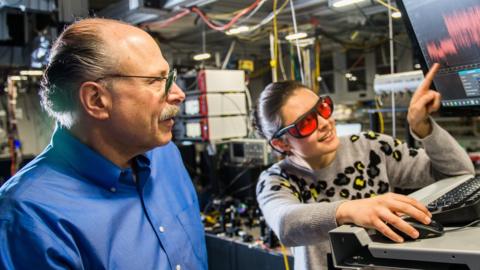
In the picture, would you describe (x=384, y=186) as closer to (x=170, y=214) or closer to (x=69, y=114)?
(x=170, y=214)

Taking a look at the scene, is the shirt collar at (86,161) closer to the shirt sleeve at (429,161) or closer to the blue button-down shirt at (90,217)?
the blue button-down shirt at (90,217)

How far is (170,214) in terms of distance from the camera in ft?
3.75

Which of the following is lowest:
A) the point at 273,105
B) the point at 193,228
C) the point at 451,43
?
the point at 193,228

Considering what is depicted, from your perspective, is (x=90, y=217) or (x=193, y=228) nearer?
(x=90, y=217)

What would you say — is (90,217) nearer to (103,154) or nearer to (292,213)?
(103,154)

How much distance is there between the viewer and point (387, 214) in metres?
0.81

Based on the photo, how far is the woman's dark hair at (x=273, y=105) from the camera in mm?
1354

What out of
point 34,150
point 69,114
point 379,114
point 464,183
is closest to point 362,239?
point 464,183

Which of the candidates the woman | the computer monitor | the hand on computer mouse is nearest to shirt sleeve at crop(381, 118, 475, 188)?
the woman

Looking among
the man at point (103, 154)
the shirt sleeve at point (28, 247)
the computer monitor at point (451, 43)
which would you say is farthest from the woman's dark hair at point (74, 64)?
the computer monitor at point (451, 43)

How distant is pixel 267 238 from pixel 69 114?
1.72m

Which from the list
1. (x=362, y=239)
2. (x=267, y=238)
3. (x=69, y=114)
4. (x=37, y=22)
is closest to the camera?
(x=362, y=239)

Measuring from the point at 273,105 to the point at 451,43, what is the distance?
56 centimetres

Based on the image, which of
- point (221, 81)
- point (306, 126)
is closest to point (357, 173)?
point (306, 126)
